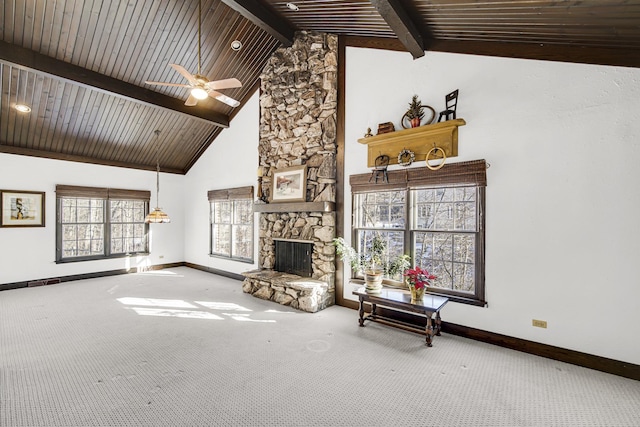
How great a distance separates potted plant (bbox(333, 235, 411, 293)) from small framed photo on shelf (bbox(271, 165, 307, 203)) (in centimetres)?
113

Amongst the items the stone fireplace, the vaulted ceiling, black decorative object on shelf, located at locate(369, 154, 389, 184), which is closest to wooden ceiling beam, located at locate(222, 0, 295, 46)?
the vaulted ceiling

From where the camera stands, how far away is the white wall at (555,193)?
2783mm

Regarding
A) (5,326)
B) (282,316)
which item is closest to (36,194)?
(5,326)

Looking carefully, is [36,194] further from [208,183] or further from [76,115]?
[208,183]

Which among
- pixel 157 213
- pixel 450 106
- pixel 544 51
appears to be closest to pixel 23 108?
pixel 157 213

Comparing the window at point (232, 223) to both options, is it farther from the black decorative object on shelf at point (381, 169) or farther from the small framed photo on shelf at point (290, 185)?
the black decorative object on shelf at point (381, 169)

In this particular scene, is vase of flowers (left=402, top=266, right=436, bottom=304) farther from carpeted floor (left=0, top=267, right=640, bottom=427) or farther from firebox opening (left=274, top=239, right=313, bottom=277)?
firebox opening (left=274, top=239, right=313, bottom=277)

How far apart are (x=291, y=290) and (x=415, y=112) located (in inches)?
131

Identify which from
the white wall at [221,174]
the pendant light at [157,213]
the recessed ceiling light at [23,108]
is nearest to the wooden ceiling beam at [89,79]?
the white wall at [221,174]

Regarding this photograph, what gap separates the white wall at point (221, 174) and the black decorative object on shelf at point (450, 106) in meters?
4.04

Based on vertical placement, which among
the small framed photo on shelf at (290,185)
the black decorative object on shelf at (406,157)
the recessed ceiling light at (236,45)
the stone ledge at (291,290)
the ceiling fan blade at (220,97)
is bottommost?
the stone ledge at (291,290)

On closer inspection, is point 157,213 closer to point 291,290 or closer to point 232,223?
point 232,223

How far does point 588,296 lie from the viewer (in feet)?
9.62

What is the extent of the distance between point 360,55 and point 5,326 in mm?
6457
